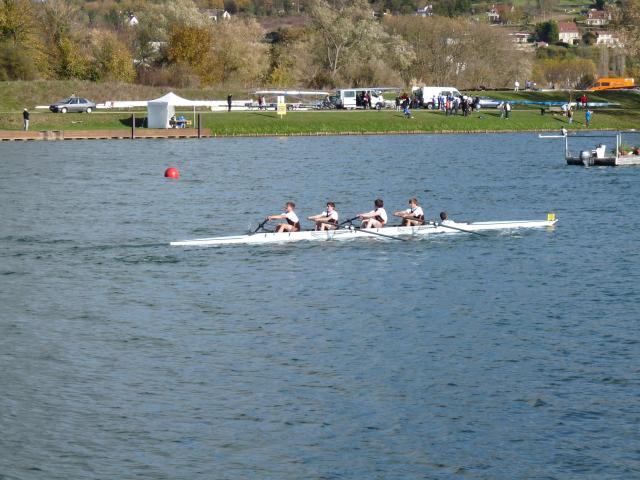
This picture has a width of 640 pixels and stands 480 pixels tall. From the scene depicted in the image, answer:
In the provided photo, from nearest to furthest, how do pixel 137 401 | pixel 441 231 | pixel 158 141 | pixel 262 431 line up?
pixel 262 431 < pixel 137 401 < pixel 441 231 < pixel 158 141

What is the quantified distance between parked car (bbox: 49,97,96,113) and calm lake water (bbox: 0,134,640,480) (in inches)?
2028

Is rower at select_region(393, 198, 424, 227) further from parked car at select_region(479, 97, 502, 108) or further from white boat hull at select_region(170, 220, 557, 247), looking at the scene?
parked car at select_region(479, 97, 502, 108)

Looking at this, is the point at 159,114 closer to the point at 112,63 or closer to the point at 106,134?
the point at 106,134

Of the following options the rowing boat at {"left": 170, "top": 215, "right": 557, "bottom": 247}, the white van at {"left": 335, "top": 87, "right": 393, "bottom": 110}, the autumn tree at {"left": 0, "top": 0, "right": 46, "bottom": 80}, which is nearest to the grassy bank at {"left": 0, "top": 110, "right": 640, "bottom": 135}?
the white van at {"left": 335, "top": 87, "right": 393, "bottom": 110}

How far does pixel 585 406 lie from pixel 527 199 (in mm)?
38105

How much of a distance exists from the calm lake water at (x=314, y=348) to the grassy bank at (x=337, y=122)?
1783 inches

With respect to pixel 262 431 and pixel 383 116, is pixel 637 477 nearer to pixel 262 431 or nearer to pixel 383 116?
pixel 262 431

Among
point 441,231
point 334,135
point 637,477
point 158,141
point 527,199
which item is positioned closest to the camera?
point 637,477

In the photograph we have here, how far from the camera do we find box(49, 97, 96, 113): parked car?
109 m

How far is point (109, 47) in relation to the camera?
132375 millimetres

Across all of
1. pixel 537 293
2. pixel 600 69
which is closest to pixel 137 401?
pixel 537 293

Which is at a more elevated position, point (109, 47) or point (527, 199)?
point (109, 47)

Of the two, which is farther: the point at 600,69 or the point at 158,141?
the point at 600,69

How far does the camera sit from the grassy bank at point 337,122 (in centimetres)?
10388
